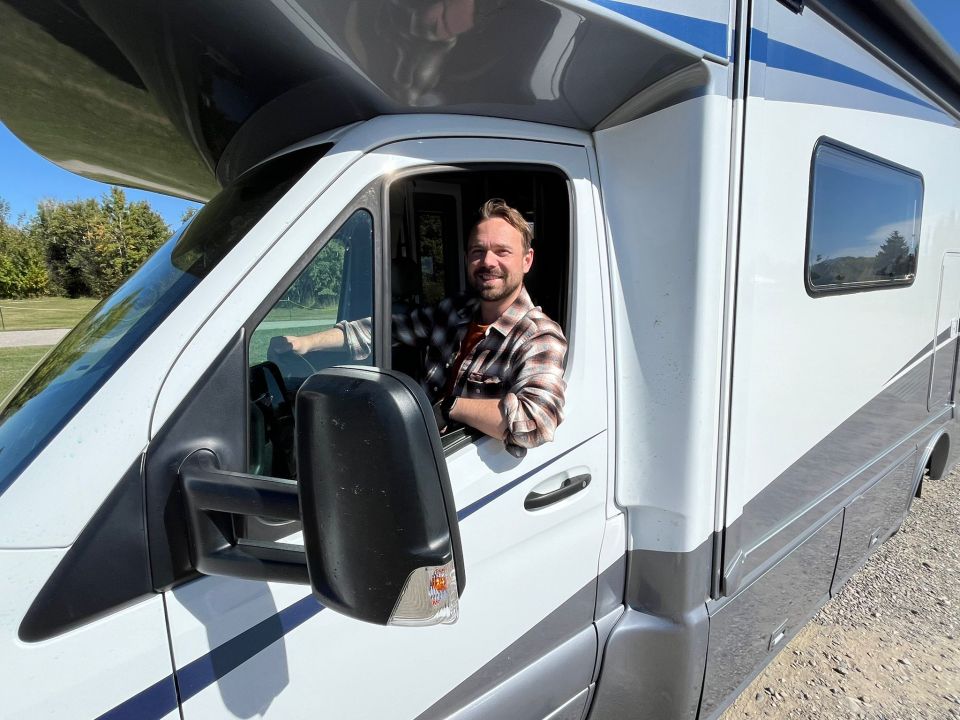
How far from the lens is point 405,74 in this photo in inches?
56.4

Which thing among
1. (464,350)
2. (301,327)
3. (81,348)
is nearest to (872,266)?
(464,350)

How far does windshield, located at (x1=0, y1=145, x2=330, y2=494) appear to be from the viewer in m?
1.15

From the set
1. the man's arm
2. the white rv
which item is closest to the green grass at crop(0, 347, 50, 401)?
the white rv

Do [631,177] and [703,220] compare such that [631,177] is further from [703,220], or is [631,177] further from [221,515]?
[221,515]

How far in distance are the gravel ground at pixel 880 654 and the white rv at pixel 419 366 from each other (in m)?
0.59

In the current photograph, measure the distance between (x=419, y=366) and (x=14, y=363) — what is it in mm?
10934

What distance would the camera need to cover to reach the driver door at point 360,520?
46.8 inches

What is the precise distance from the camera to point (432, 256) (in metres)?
2.29

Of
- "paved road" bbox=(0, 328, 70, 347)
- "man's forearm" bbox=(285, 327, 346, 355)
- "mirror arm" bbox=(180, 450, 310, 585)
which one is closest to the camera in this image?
"mirror arm" bbox=(180, 450, 310, 585)

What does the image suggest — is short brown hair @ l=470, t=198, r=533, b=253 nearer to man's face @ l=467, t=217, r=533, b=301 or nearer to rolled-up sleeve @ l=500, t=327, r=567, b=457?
man's face @ l=467, t=217, r=533, b=301

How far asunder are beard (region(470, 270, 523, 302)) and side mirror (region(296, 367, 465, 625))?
101 cm

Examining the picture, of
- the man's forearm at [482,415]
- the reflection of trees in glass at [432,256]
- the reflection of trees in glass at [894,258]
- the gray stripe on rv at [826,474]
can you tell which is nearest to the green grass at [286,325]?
the man's forearm at [482,415]

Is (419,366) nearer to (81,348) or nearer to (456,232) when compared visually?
(456,232)

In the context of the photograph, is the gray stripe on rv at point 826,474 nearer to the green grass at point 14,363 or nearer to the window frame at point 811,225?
the window frame at point 811,225
